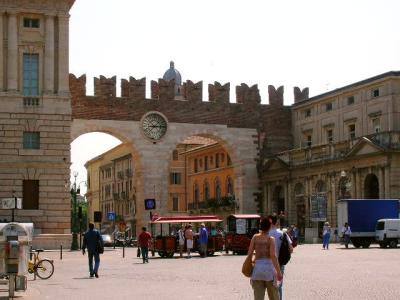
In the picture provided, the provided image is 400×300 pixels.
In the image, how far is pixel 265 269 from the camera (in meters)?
12.6

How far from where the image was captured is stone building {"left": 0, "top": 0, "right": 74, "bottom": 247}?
163 feet

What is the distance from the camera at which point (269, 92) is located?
2709 inches

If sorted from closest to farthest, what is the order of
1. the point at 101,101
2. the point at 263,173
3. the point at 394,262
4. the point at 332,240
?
the point at 394,262
the point at 332,240
the point at 101,101
the point at 263,173

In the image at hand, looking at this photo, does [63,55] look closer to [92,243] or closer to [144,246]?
[144,246]

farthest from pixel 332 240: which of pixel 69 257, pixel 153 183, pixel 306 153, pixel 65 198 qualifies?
pixel 69 257

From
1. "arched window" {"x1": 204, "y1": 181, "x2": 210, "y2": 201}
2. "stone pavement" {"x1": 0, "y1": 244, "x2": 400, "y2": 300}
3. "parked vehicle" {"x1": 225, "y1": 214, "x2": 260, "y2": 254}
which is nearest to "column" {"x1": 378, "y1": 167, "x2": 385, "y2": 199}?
"parked vehicle" {"x1": 225, "y1": 214, "x2": 260, "y2": 254}

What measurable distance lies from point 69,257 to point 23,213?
10.1 meters

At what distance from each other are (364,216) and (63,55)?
760 inches

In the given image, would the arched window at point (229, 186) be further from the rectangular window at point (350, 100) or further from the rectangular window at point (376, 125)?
the rectangular window at point (376, 125)

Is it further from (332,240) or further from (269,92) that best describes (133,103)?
(332,240)

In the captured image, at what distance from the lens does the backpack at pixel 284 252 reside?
47.2ft

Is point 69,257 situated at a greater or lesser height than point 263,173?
lesser

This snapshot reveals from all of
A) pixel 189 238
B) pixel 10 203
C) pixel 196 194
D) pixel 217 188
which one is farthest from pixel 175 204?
pixel 189 238

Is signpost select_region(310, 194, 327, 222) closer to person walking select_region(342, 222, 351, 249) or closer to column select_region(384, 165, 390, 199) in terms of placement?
column select_region(384, 165, 390, 199)
